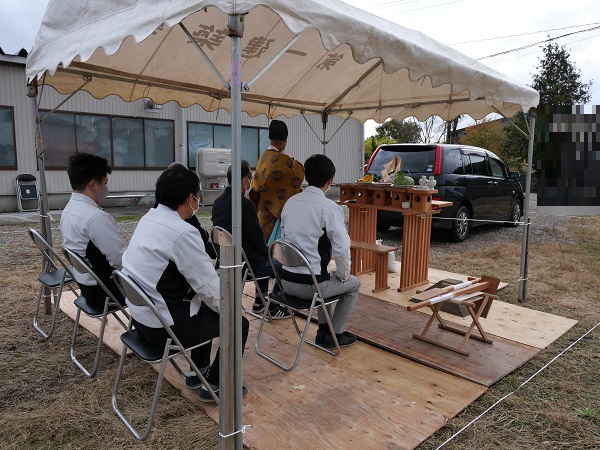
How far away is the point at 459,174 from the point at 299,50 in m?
4.04

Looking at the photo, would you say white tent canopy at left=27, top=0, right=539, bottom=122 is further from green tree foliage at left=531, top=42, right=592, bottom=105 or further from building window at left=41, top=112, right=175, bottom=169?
green tree foliage at left=531, top=42, right=592, bottom=105

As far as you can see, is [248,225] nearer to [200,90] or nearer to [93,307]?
[93,307]

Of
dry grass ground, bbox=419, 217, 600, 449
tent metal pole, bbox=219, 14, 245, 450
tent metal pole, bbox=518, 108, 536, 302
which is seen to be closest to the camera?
tent metal pole, bbox=219, 14, 245, 450

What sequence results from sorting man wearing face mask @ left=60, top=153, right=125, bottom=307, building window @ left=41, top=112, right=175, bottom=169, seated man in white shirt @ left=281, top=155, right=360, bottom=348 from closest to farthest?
man wearing face mask @ left=60, top=153, right=125, bottom=307 < seated man in white shirt @ left=281, top=155, right=360, bottom=348 < building window @ left=41, top=112, right=175, bottom=169

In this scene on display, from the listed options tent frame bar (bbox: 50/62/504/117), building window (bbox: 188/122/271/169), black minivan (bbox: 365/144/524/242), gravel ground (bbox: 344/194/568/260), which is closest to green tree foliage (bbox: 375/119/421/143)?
building window (bbox: 188/122/271/169)

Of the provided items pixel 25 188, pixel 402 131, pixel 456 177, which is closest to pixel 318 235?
pixel 456 177

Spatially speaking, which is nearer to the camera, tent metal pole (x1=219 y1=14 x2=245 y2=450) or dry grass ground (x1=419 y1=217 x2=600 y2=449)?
tent metal pole (x1=219 y1=14 x2=245 y2=450)

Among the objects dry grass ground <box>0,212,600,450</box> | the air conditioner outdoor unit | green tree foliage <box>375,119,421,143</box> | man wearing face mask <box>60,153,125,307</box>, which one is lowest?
dry grass ground <box>0,212,600,450</box>

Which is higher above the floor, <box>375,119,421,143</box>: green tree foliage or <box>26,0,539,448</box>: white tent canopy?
<box>375,119,421,143</box>: green tree foliage

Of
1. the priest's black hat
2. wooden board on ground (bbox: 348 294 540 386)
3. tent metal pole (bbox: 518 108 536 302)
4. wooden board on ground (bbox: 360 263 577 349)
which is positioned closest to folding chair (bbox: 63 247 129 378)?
wooden board on ground (bbox: 348 294 540 386)

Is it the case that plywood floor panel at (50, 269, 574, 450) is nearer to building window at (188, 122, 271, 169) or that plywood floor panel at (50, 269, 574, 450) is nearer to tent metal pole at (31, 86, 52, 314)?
tent metal pole at (31, 86, 52, 314)

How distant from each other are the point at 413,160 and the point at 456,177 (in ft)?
2.38

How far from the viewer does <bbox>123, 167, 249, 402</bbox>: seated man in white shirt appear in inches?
81.0

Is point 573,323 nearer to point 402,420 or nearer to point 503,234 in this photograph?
point 402,420
